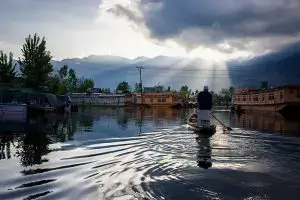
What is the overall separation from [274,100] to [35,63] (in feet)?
133

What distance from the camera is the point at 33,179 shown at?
29.0 ft

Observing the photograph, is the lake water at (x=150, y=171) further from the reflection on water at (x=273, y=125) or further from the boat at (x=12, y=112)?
the boat at (x=12, y=112)

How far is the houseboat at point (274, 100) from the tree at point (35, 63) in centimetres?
3798

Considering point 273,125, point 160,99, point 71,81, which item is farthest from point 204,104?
point 71,81

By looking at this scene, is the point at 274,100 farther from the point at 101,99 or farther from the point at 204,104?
the point at 101,99

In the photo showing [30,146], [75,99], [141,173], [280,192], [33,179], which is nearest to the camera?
[280,192]

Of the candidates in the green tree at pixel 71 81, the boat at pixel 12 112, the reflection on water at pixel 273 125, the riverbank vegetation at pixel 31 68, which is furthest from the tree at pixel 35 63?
the green tree at pixel 71 81

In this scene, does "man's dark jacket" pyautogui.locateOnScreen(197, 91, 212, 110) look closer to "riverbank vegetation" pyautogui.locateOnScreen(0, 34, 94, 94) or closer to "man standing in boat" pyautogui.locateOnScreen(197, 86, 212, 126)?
"man standing in boat" pyautogui.locateOnScreen(197, 86, 212, 126)

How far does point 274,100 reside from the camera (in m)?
56.4

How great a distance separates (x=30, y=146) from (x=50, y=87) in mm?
48720

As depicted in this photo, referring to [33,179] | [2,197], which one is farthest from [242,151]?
[2,197]

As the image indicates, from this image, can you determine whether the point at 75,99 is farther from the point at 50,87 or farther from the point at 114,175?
the point at 114,175

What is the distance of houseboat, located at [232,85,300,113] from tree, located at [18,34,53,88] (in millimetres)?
37983

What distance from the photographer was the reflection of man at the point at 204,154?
427 inches
